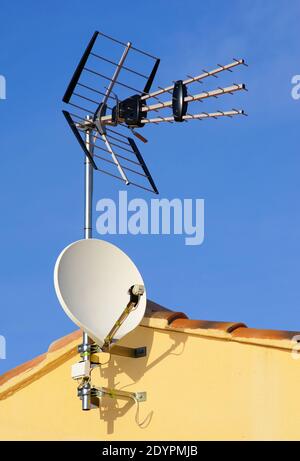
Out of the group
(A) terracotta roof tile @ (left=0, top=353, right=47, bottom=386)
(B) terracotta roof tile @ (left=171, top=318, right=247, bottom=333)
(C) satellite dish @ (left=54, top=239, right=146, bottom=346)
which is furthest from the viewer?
(A) terracotta roof tile @ (left=0, top=353, right=47, bottom=386)

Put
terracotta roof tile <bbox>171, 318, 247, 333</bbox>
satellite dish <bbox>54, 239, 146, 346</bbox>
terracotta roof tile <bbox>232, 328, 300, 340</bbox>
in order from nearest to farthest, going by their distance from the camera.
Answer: terracotta roof tile <bbox>232, 328, 300, 340</bbox> → terracotta roof tile <bbox>171, 318, 247, 333</bbox> → satellite dish <bbox>54, 239, 146, 346</bbox>

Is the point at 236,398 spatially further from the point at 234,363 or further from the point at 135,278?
the point at 135,278

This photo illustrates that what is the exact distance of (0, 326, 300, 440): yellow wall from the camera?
361 inches

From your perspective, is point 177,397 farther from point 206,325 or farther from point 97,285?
point 97,285

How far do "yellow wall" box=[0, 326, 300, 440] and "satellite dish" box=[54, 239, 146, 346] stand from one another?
320 mm

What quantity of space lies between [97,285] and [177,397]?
129 cm

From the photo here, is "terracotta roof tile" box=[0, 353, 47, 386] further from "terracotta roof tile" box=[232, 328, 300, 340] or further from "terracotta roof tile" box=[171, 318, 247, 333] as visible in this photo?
"terracotta roof tile" box=[232, 328, 300, 340]

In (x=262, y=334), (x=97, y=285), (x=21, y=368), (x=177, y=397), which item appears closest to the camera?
(x=262, y=334)

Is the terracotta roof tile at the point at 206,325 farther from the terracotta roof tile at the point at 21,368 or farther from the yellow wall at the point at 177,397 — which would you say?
the terracotta roof tile at the point at 21,368

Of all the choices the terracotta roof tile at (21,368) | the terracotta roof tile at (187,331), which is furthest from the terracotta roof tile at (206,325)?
the terracotta roof tile at (21,368)

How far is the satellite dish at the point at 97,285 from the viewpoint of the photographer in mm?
9984

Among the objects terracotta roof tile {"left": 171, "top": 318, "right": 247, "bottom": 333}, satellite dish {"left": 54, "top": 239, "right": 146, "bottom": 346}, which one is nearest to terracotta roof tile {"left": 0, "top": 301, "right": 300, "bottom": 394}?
terracotta roof tile {"left": 171, "top": 318, "right": 247, "bottom": 333}

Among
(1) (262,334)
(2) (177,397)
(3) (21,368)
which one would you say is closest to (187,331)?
(2) (177,397)

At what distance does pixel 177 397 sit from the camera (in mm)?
9828
